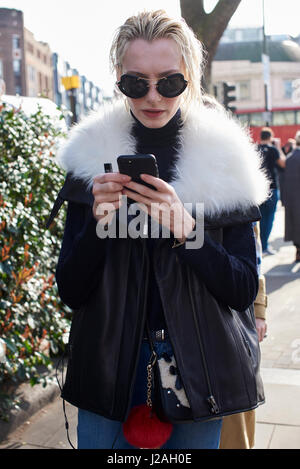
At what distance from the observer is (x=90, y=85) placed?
306 feet

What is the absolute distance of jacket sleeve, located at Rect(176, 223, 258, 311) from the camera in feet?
5.12

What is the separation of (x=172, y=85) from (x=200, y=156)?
23 centimetres

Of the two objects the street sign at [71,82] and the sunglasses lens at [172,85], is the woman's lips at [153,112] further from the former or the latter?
the street sign at [71,82]

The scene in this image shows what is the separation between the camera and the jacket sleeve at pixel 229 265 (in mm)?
1562

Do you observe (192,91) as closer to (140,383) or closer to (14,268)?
(140,383)

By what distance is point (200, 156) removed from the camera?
1736 millimetres

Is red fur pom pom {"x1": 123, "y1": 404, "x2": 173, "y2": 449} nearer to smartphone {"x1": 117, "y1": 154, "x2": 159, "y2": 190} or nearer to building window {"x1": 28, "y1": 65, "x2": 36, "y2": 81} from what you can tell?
smartphone {"x1": 117, "y1": 154, "x2": 159, "y2": 190}

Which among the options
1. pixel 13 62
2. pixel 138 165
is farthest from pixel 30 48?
pixel 138 165

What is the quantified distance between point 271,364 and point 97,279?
3.30 meters

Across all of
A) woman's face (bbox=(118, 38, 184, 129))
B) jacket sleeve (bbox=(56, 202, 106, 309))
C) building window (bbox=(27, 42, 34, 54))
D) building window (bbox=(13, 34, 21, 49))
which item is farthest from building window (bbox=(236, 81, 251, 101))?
jacket sleeve (bbox=(56, 202, 106, 309))

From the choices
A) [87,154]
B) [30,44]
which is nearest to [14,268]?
[87,154]

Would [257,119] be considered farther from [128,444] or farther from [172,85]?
[128,444]

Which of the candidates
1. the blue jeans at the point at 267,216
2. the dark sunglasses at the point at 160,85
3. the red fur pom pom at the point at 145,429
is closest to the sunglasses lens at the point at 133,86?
the dark sunglasses at the point at 160,85

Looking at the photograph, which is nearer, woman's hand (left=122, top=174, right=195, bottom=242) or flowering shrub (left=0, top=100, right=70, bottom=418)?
woman's hand (left=122, top=174, right=195, bottom=242)
